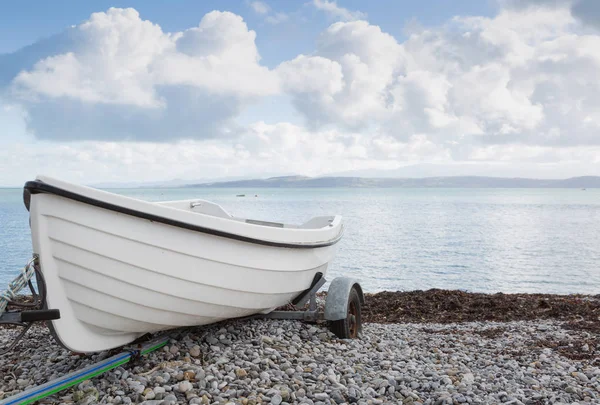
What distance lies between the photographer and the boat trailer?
4.48 m

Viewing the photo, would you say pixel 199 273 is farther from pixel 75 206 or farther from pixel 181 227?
pixel 75 206

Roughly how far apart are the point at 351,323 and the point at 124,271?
3368mm

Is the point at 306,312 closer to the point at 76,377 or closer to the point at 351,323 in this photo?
the point at 351,323

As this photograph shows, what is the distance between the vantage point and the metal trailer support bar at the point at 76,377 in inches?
173

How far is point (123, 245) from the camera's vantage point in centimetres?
470

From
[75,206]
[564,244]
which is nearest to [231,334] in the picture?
[75,206]

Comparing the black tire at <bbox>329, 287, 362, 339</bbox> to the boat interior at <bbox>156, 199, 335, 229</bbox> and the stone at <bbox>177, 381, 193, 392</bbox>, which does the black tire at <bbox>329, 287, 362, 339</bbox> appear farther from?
the stone at <bbox>177, 381, 193, 392</bbox>

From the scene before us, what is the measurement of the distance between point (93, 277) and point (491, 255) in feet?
90.5

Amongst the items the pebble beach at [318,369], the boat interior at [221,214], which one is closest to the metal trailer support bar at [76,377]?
the pebble beach at [318,369]

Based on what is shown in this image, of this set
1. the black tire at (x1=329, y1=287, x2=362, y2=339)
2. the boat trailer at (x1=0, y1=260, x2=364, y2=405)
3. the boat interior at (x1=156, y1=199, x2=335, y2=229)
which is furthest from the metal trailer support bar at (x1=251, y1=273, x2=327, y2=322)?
the boat interior at (x1=156, y1=199, x2=335, y2=229)

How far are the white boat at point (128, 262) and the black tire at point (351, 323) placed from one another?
1.59 metres

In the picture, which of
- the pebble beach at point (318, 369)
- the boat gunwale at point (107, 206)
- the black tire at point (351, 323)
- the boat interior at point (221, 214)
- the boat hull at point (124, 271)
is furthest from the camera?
the boat interior at point (221, 214)

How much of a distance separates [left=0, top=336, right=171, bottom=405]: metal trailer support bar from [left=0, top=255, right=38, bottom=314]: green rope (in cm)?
69

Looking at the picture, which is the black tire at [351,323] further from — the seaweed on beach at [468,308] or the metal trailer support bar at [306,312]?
the seaweed on beach at [468,308]
